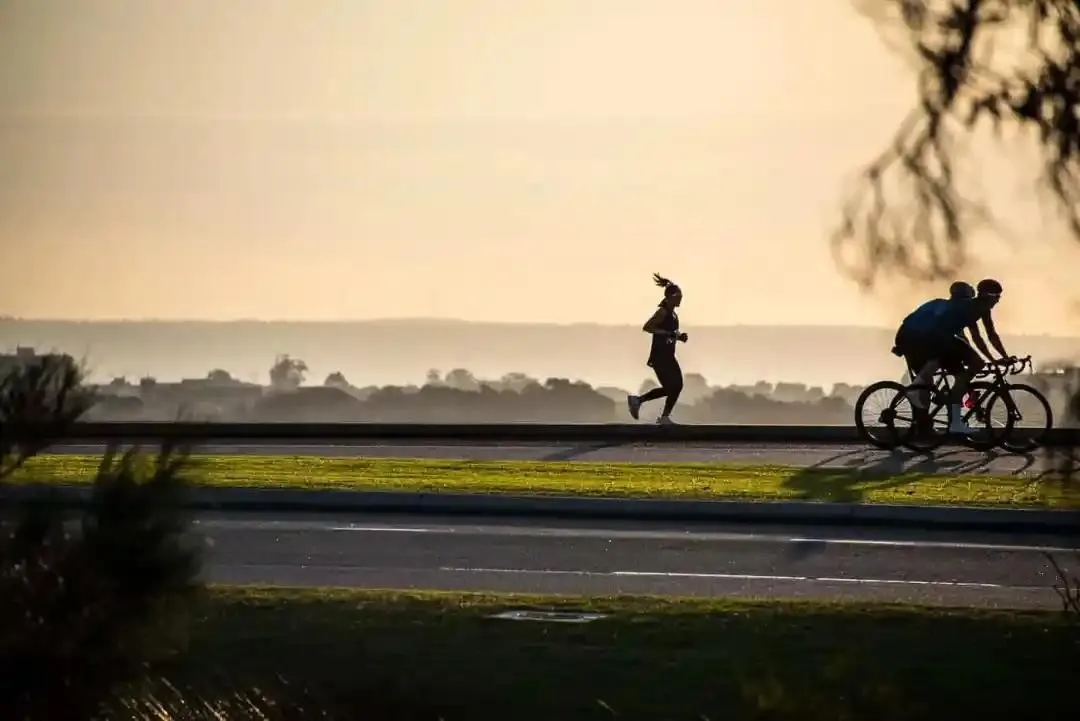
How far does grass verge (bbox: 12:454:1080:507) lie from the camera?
Answer: 14.9 metres

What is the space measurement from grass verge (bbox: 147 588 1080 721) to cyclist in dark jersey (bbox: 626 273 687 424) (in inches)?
446

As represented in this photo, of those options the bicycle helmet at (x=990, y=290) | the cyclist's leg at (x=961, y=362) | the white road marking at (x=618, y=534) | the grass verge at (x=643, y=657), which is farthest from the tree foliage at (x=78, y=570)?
the cyclist's leg at (x=961, y=362)

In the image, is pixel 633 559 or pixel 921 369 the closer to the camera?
pixel 633 559

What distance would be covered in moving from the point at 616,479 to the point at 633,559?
4.14 meters

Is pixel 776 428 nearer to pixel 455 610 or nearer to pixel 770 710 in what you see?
pixel 455 610

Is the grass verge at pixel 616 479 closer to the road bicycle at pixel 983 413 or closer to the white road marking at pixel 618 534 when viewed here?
the white road marking at pixel 618 534

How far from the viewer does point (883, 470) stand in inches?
676

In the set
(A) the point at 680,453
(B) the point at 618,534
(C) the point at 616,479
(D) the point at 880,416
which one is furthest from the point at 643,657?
(A) the point at 680,453

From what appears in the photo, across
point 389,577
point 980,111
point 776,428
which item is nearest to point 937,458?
point 776,428

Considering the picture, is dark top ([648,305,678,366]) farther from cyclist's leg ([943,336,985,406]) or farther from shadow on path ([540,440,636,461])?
cyclist's leg ([943,336,985,406])

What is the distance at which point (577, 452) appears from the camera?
63.5 ft

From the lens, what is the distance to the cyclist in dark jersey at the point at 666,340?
21.1 meters

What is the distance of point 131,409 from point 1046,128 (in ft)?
46.3

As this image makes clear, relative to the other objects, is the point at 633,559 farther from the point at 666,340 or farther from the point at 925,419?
the point at 666,340
